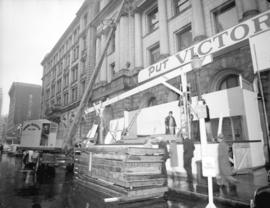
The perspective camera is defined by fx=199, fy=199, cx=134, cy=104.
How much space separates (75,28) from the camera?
1353 inches

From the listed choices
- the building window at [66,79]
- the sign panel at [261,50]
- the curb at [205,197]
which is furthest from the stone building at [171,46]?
the building window at [66,79]

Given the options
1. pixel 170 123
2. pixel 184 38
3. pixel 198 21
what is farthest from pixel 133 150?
pixel 184 38

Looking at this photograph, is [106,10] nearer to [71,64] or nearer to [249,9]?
[71,64]

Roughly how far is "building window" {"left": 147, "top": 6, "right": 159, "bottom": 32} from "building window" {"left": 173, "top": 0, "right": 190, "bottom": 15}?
2.37 m

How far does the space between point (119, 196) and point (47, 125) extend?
15.1 meters

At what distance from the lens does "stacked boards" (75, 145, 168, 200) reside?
5.85 metres

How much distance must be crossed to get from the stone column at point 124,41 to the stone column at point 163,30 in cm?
474

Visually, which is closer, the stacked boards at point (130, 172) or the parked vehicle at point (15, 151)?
the stacked boards at point (130, 172)

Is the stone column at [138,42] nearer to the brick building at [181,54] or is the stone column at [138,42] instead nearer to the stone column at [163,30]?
the brick building at [181,54]

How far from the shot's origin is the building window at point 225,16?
12.9 m

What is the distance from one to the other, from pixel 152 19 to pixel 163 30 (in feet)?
12.0

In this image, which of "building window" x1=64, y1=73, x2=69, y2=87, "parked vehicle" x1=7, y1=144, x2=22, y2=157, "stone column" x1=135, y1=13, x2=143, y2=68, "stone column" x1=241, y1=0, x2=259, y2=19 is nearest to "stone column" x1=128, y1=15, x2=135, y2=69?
"stone column" x1=135, y1=13, x2=143, y2=68

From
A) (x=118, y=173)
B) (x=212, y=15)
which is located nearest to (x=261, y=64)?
(x=118, y=173)

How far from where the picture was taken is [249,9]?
36.1ft
